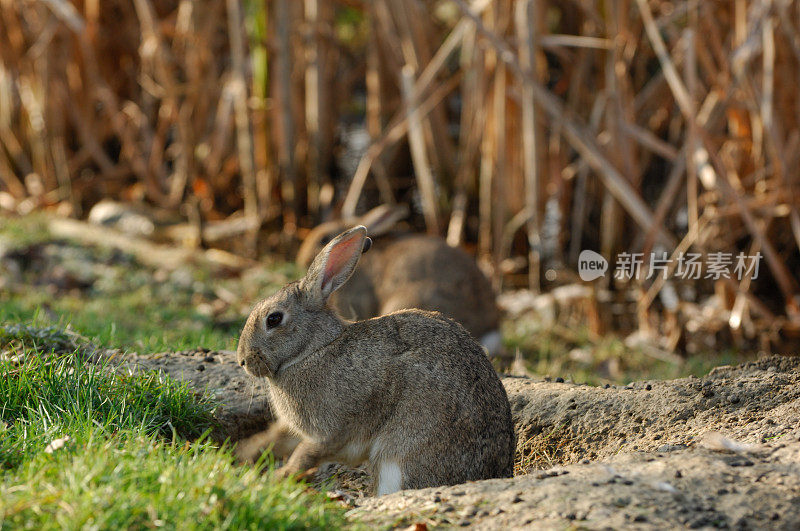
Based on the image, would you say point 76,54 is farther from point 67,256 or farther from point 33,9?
point 67,256

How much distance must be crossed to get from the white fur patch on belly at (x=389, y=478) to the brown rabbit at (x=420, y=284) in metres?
3.19

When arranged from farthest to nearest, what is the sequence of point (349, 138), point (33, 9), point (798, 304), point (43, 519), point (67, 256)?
1. point (349, 138)
2. point (33, 9)
3. point (67, 256)
4. point (798, 304)
5. point (43, 519)

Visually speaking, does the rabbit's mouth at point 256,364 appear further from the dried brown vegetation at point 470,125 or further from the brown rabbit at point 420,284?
the dried brown vegetation at point 470,125

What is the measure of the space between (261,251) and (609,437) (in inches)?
243

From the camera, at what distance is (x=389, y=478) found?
11.5 feet

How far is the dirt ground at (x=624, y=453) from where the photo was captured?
9.00 ft

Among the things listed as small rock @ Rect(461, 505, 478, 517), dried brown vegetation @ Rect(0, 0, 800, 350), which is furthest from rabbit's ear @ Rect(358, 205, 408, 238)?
small rock @ Rect(461, 505, 478, 517)

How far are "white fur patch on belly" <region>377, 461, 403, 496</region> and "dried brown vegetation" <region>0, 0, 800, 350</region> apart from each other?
150 inches

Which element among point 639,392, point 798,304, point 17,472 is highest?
point 17,472

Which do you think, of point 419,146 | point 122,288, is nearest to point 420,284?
point 419,146

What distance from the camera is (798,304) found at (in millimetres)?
6945

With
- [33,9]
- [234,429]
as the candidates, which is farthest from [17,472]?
[33,9]

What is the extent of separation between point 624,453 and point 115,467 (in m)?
1.95

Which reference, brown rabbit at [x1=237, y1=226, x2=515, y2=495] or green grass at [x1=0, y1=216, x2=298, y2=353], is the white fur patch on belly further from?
green grass at [x1=0, y1=216, x2=298, y2=353]
